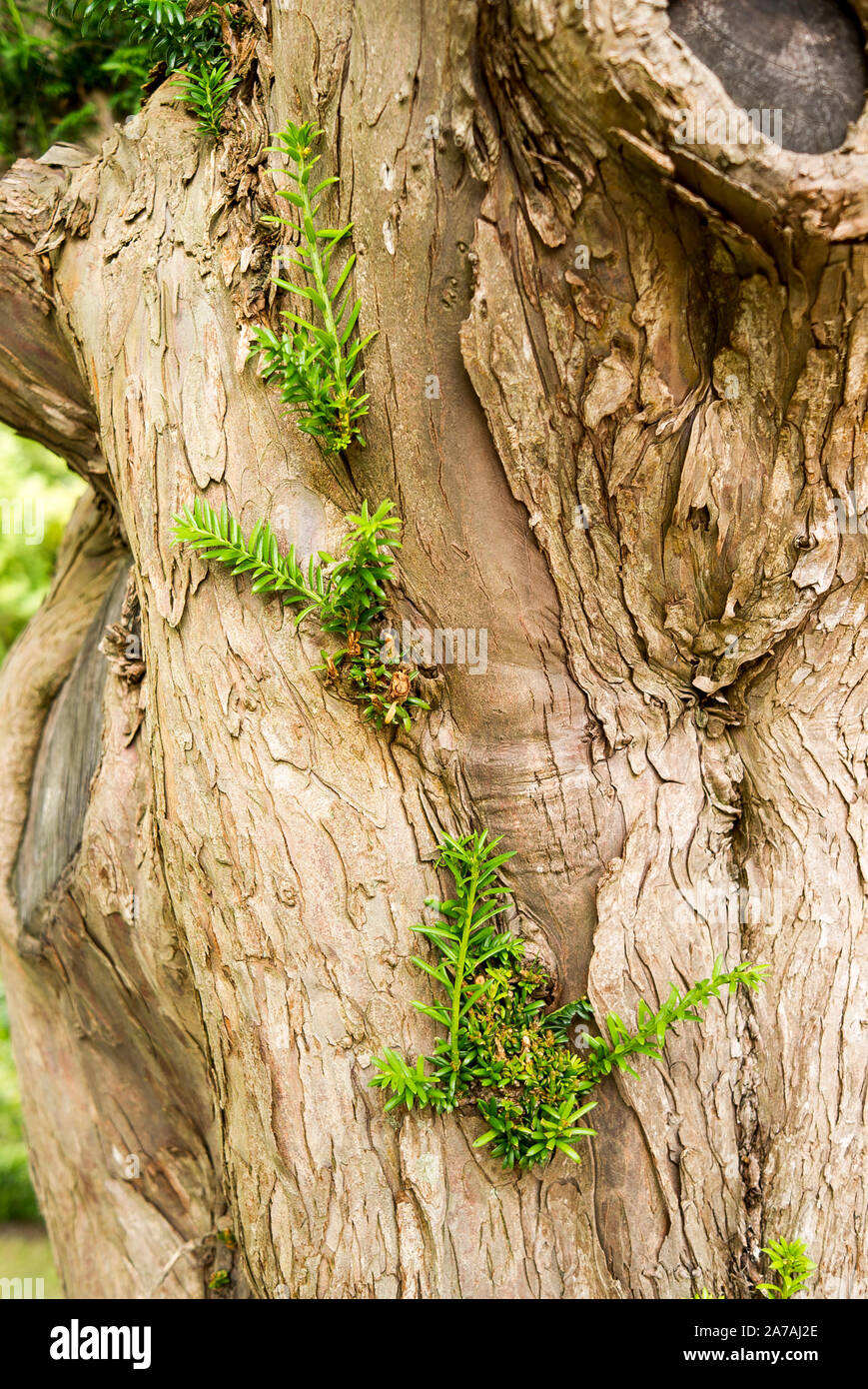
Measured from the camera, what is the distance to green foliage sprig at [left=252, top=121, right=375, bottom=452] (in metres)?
1.56

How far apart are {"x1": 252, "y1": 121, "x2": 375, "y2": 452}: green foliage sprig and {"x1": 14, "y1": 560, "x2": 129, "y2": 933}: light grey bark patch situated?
0.99m

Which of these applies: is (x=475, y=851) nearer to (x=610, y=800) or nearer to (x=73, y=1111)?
(x=610, y=800)

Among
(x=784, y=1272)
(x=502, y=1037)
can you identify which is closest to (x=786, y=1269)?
(x=784, y=1272)

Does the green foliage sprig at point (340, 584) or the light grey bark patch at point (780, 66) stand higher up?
the light grey bark patch at point (780, 66)

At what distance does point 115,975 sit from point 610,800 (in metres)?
1.41

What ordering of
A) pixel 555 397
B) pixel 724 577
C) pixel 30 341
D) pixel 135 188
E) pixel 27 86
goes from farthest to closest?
pixel 27 86 < pixel 30 341 < pixel 135 188 < pixel 724 577 < pixel 555 397

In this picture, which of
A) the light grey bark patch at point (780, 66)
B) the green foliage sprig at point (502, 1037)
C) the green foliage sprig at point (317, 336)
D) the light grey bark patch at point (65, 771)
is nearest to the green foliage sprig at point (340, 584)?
the green foliage sprig at point (317, 336)

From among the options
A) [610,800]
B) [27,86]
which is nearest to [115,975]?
[610,800]

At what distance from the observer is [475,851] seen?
67.5 inches

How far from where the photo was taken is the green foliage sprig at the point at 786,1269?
166 cm

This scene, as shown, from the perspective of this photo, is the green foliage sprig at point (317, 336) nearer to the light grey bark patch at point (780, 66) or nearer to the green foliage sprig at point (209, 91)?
the green foliage sprig at point (209, 91)

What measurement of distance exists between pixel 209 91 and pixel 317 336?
0.68 meters

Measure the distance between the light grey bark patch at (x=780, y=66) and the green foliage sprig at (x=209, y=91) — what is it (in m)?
0.98

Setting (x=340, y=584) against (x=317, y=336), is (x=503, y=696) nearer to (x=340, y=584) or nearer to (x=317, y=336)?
(x=340, y=584)
